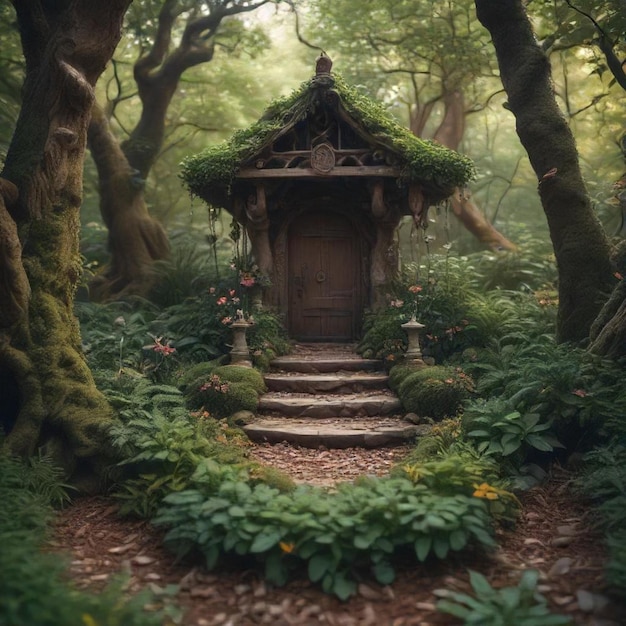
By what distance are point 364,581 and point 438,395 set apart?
3.60 m

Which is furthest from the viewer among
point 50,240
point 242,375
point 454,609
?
point 242,375

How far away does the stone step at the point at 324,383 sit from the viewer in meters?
8.84

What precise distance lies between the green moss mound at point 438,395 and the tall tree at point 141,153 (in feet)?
24.0

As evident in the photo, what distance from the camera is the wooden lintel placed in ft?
32.1

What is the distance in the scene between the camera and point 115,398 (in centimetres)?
648

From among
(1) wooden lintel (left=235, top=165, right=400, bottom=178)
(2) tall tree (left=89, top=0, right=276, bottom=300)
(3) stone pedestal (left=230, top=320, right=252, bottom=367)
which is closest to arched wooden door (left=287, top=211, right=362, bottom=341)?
(1) wooden lintel (left=235, top=165, right=400, bottom=178)

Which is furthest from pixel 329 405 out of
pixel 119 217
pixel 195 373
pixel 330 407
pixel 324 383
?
pixel 119 217

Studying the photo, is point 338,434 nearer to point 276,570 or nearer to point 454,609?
point 276,570

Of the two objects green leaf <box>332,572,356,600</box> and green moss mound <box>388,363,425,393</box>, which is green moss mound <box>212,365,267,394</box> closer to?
green moss mound <box>388,363,425,393</box>

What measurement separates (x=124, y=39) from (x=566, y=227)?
12.7m

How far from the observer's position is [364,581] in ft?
14.0

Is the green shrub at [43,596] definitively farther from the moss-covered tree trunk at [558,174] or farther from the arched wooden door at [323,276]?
the arched wooden door at [323,276]

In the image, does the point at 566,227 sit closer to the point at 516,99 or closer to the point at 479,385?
the point at 516,99

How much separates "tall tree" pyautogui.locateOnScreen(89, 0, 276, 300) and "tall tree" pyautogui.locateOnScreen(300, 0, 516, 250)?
2736mm
